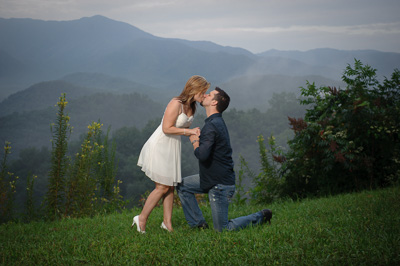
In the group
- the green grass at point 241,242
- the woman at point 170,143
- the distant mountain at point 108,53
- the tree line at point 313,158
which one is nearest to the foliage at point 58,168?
the tree line at point 313,158

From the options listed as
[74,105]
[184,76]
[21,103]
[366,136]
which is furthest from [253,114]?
[184,76]

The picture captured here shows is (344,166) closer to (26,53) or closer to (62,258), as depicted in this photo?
(62,258)

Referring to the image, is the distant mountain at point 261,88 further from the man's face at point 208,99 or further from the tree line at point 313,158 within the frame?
the man's face at point 208,99

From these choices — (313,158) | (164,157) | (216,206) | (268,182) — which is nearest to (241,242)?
(216,206)

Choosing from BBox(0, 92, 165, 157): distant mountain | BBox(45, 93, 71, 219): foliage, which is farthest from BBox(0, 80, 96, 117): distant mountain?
BBox(45, 93, 71, 219): foliage

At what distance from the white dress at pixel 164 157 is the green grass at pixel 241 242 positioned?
24.4 inches

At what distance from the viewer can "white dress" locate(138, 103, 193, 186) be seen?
13.3 ft

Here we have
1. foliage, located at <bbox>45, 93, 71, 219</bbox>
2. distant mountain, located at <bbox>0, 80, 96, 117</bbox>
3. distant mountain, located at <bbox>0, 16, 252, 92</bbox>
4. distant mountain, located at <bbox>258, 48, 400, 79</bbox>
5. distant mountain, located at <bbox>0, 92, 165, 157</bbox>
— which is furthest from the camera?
distant mountain, located at <bbox>0, 16, 252, 92</bbox>

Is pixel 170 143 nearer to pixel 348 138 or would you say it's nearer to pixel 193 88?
pixel 193 88

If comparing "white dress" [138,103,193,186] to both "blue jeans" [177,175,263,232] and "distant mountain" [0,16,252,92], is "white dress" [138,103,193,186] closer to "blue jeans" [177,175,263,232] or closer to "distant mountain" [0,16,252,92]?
"blue jeans" [177,175,263,232]

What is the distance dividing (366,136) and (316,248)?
11.5 feet

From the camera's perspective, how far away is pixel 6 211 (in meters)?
5.67

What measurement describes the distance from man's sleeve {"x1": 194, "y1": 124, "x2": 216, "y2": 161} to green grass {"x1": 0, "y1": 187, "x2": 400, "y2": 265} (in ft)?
2.75

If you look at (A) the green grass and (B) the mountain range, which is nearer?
(A) the green grass
